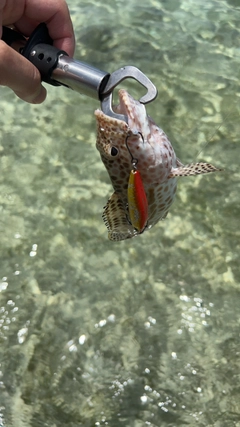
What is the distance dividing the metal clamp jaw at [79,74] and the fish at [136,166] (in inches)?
2.0

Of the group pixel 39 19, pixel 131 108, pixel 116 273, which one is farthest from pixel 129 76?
pixel 116 273

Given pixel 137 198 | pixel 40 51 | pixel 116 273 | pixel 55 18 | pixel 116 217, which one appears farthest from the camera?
pixel 116 273

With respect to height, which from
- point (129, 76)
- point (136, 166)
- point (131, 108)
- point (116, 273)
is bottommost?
point (116, 273)

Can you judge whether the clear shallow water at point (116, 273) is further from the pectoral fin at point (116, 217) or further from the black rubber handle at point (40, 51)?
the black rubber handle at point (40, 51)

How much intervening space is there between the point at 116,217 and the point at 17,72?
762 millimetres

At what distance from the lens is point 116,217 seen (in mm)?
2291

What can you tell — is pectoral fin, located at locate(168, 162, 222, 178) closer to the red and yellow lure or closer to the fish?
the fish

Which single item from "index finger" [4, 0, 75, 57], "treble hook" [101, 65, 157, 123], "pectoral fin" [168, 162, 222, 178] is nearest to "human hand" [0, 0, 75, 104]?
"index finger" [4, 0, 75, 57]

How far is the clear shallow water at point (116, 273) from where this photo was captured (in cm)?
A: 304

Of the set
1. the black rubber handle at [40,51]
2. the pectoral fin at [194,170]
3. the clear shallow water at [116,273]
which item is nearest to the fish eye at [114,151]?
the pectoral fin at [194,170]

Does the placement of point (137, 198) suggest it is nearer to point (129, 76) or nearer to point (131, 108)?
point (131, 108)

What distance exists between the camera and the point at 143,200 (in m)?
1.94

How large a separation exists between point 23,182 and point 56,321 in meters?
1.24

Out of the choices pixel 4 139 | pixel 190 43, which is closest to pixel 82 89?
pixel 4 139
